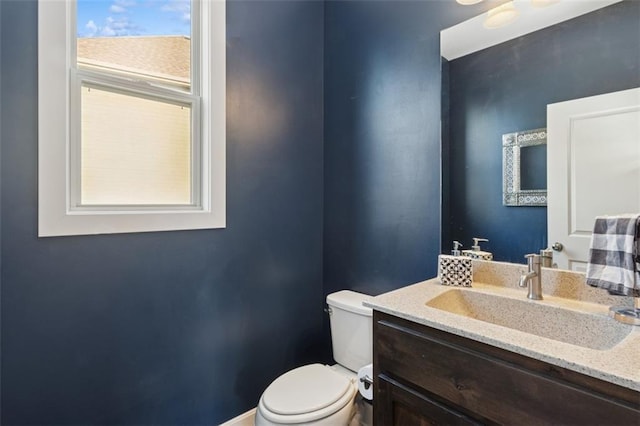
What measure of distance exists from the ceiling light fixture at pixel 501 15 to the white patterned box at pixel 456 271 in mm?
975

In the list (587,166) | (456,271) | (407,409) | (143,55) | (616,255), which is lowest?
(407,409)

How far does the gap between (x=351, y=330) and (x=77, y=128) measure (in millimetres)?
1577

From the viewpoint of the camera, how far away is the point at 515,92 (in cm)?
130

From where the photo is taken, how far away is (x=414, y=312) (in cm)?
101

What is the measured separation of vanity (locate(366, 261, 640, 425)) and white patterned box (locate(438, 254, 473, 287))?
4 centimetres

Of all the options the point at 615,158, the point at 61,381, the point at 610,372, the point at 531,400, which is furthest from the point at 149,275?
the point at 615,158

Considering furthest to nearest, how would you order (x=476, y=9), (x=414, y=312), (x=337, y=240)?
(x=337, y=240)
(x=476, y=9)
(x=414, y=312)

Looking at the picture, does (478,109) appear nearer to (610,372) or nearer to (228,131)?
(610,372)

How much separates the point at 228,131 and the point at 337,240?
920mm

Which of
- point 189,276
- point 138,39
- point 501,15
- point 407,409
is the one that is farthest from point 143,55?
point 407,409

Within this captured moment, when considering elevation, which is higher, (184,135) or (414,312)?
(184,135)

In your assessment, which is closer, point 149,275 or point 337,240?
point 149,275

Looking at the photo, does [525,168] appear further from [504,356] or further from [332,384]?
[332,384]

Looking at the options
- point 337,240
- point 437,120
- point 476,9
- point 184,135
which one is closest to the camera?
point 476,9
